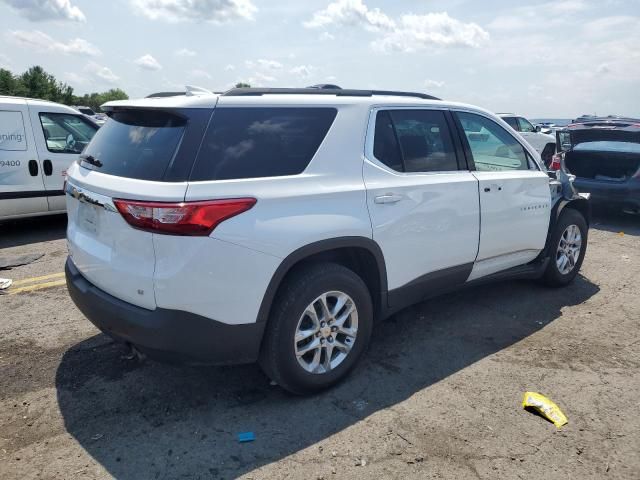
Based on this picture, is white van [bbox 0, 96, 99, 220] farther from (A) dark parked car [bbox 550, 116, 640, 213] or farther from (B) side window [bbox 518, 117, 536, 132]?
(B) side window [bbox 518, 117, 536, 132]

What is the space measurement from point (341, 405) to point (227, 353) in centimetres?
81

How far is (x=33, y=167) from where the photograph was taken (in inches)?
271

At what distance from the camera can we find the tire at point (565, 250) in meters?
4.91

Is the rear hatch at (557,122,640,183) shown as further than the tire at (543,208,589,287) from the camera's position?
Yes

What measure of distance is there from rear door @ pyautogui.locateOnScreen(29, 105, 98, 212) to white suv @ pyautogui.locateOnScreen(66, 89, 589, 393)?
166 inches

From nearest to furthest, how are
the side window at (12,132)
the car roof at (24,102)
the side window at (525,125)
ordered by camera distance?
the side window at (12,132)
the car roof at (24,102)
the side window at (525,125)

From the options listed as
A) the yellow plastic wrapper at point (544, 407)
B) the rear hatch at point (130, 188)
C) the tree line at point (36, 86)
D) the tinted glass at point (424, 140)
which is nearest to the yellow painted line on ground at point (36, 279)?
the rear hatch at point (130, 188)

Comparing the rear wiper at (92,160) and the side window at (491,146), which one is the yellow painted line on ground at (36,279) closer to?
the rear wiper at (92,160)

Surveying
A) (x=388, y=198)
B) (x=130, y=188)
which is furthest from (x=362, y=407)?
(x=130, y=188)

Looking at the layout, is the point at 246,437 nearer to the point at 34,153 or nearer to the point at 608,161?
the point at 34,153

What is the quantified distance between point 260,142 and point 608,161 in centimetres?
740

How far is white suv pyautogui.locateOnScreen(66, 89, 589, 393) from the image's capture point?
2.62 meters

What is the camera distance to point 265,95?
308cm

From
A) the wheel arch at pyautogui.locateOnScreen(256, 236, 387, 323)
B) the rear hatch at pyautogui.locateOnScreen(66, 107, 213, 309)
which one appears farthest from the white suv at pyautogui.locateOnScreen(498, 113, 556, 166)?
the rear hatch at pyautogui.locateOnScreen(66, 107, 213, 309)
